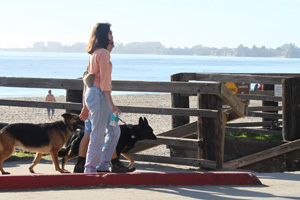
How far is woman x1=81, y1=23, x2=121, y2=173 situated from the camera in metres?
6.21

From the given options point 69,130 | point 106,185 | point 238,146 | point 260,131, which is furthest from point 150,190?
point 260,131

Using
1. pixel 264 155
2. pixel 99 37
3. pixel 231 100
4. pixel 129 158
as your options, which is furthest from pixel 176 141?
pixel 264 155

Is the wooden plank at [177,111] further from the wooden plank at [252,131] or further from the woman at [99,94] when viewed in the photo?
the wooden plank at [252,131]

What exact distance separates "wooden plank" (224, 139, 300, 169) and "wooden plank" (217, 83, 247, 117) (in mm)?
1988

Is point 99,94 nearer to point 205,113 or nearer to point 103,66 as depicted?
point 103,66

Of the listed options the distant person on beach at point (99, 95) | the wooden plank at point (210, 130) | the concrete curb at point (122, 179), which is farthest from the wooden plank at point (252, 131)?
the distant person on beach at point (99, 95)

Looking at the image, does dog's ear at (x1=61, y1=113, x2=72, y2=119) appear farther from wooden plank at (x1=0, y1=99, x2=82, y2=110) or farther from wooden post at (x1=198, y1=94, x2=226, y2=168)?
wooden post at (x1=198, y1=94, x2=226, y2=168)

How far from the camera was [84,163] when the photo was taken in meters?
6.90

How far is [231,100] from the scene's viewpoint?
7871 mm

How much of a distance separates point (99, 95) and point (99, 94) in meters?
0.01

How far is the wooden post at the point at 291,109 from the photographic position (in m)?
10.1

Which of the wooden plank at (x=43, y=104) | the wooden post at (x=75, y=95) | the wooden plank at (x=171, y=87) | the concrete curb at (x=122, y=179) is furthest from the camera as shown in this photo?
the wooden post at (x=75, y=95)

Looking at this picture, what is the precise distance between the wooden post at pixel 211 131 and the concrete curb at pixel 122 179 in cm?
119

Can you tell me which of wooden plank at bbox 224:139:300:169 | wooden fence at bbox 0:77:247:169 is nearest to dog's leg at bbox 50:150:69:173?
wooden fence at bbox 0:77:247:169
